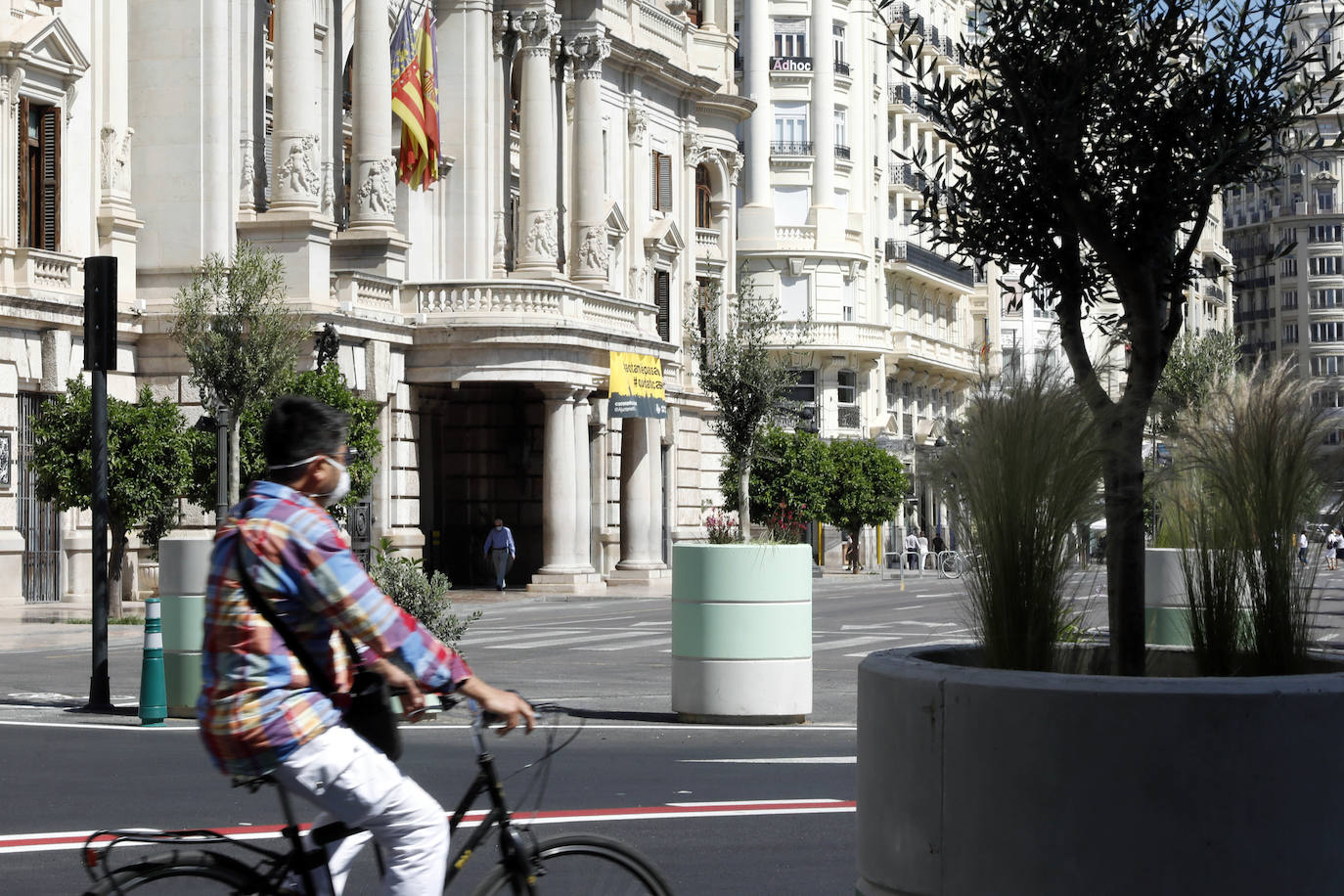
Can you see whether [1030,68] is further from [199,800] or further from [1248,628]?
[199,800]

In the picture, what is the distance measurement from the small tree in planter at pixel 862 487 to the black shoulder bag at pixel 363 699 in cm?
5270

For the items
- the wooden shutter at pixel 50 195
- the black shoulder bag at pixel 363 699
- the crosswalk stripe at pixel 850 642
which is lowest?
the crosswalk stripe at pixel 850 642

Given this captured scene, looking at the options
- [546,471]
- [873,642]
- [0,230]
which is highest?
[0,230]

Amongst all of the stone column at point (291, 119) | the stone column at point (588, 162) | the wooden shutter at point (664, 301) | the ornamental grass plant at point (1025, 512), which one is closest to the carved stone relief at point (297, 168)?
the stone column at point (291, 119)

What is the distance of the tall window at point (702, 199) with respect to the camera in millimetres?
59522

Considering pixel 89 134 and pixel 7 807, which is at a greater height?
pixel 89 134

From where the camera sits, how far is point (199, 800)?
10812mm

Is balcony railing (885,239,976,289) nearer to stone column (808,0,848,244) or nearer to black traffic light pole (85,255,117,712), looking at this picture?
stone column (808,0,848,244)

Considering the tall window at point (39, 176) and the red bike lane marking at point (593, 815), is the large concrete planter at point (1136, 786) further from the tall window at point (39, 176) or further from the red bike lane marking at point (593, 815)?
the tall window at point (39, 176)

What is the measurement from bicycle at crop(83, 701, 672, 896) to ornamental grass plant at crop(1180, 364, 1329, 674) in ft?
6.79

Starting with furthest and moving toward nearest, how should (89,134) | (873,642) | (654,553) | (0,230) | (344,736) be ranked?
(654,553), (89,134), (0,230), (873,642), (344,736)

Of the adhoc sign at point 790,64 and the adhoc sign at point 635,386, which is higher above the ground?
the adhoc sign at point 790,64

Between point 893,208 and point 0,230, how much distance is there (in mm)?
52931

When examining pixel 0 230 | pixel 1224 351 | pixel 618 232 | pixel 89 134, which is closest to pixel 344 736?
pixel 0 230
